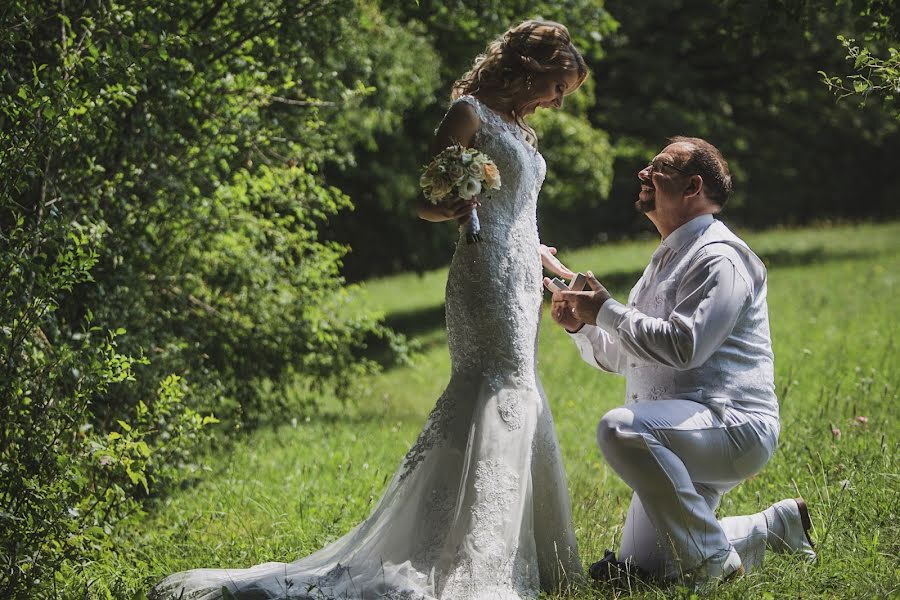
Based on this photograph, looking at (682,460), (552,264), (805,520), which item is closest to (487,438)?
(682,460)

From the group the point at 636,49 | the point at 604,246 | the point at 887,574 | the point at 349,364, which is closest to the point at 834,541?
the point at 887,574

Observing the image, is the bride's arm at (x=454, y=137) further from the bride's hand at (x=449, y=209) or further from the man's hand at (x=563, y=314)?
the man's hand at (x=563, y=314)

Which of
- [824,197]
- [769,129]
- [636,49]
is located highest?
[636,49]

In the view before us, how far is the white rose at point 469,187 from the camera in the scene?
400 centimetres

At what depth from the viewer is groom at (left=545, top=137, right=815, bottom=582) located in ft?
13.2

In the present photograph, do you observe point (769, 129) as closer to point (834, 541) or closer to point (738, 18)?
point (738, 18)

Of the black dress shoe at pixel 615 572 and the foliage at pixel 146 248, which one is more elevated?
the foliage at pixel 146 248

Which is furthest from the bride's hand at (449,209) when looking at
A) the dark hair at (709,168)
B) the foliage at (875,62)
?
the foliage at (875,62)

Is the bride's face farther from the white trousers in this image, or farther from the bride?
the white trousers

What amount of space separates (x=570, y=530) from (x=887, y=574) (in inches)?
51.8

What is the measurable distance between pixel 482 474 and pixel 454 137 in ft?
4.85

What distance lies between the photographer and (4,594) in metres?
4.00

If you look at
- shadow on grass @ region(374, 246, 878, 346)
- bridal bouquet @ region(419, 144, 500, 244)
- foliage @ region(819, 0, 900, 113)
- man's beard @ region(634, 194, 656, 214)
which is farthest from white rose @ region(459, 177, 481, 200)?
shadow on grass @ region(374, 246, 878, 346)

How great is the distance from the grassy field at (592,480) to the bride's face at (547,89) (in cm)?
216
